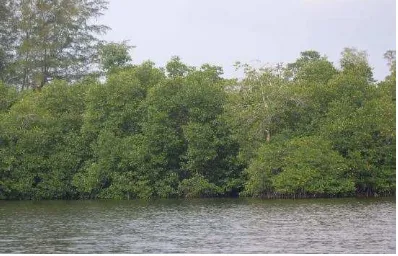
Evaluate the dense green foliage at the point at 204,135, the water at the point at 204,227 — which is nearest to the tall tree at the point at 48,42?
the dense green foliage at the point at 204,135

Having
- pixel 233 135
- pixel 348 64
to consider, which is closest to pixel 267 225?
pixel 233 135

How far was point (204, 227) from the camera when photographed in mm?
31984

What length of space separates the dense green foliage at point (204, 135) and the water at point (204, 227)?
348 cm

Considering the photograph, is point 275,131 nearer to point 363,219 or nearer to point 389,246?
point 363,219

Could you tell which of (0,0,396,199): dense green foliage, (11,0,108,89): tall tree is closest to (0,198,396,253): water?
(0,0,396,199): dense green foliage

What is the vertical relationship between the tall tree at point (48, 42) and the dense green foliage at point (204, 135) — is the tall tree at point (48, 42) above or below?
above

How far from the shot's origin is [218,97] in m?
52.2

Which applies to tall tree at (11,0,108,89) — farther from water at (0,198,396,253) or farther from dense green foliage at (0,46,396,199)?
water at (0,198,396,253)

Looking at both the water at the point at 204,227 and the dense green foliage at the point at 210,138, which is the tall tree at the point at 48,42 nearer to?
the dense green foliage at the point at 210,138

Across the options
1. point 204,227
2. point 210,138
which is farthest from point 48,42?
point 204,227

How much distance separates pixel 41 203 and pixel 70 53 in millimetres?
25281

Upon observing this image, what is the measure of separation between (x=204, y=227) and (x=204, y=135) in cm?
1884

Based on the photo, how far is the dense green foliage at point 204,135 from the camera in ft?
157

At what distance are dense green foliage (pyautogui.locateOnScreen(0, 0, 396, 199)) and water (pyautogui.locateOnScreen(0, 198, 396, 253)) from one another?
11.4ft
